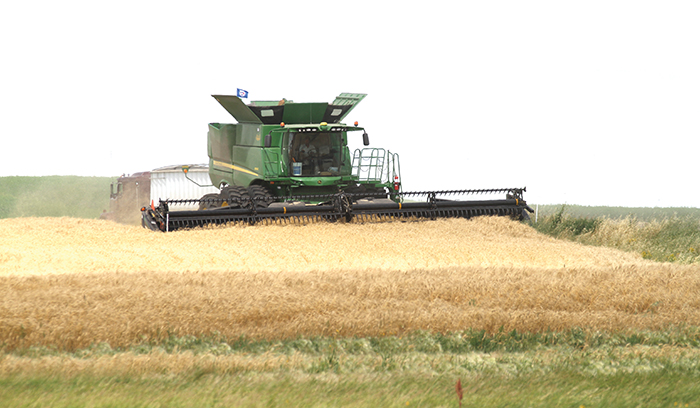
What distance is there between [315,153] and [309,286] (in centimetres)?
819

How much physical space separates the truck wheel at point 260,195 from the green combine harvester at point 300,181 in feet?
0.07

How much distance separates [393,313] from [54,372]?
335cm

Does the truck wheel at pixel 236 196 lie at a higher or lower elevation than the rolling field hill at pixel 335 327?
higher

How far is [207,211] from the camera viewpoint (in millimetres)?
13281

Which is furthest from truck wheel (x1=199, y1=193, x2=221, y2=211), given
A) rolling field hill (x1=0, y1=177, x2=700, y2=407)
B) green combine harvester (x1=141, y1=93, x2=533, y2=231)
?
rolling field hill (x1=0, y1=177, x2=700, y2=407)

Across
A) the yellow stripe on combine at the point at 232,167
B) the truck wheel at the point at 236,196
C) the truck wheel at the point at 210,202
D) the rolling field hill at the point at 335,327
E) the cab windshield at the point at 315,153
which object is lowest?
the rolling field hill at the point at 335,327

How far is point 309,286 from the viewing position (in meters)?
8.33

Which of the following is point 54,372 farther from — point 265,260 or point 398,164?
point 398,164

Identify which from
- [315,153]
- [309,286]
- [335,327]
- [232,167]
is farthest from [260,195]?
[335,327]

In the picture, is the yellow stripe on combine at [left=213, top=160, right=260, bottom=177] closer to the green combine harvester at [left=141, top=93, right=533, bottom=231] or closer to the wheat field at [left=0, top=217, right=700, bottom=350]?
the green combine harvester at [left=141, top=93, right=533, bottom=231]

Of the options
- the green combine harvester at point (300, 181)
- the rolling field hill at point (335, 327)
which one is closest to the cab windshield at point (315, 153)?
the green combine harvester at point (300, 181)

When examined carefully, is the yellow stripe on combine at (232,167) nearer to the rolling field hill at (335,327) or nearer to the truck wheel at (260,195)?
the truck wheel at (260,195)

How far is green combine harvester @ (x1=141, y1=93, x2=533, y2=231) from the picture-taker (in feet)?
45.0

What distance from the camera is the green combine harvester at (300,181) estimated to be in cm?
1371
